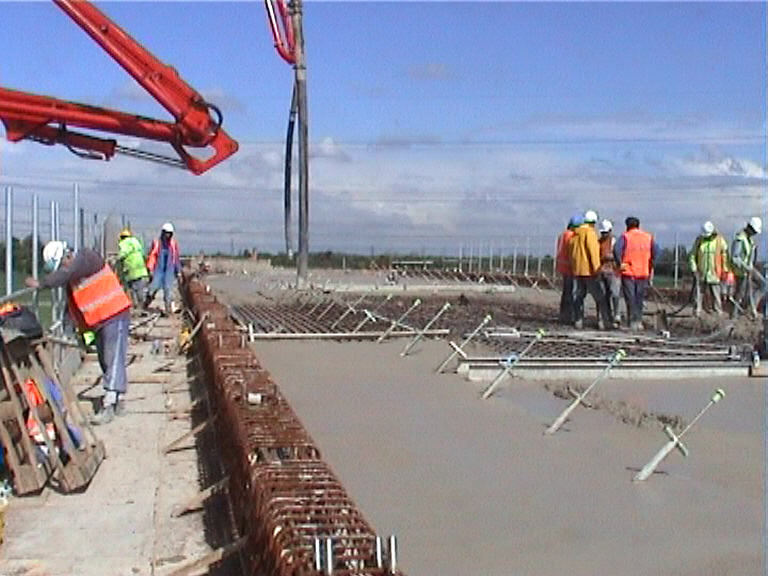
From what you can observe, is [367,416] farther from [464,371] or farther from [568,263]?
[568,263]

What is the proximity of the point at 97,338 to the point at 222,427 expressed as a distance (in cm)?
228

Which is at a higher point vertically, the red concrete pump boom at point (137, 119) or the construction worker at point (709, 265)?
the red concrete pump boom at point (137, 119)

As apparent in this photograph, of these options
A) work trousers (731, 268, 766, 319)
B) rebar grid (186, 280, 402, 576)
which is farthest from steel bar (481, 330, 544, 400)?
work trousers (731, 268, 766, 319)

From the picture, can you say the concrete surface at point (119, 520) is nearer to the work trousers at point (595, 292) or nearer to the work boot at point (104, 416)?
the work boot at point (104, 416)

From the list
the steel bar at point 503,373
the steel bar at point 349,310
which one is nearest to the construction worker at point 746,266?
the steel bar at point 349,310

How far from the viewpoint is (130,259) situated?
17.5 metres

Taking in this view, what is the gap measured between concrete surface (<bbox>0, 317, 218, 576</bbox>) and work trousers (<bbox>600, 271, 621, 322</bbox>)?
26.1ft

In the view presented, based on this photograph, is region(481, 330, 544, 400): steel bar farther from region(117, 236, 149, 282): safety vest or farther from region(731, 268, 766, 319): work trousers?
region(117, 236, 149, 282): safety vest

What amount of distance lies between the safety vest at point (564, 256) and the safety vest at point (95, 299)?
8278mm

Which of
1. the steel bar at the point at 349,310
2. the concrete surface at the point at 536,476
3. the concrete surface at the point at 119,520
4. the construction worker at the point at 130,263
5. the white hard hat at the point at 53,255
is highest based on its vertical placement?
the white hard hat at the point at 53,255

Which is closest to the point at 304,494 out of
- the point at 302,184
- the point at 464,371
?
the point at 464,371

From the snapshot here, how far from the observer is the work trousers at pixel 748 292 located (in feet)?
55.2

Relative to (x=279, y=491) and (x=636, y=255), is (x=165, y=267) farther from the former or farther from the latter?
(x=279, y=491)

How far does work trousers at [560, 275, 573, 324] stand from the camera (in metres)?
16.3
